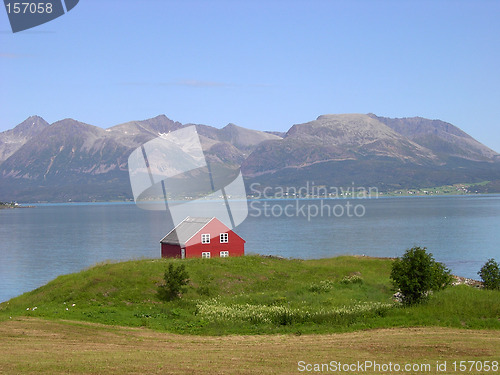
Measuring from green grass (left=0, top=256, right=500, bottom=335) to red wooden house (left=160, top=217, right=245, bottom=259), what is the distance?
24.0ft

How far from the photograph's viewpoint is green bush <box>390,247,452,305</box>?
35.2m

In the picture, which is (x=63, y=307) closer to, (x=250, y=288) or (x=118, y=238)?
(x=250, y=288)

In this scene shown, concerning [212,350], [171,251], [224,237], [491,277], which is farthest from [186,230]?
[212,350]

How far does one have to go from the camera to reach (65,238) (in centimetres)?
15288

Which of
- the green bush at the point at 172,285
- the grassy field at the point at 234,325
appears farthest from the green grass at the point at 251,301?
the green bush at the point at 172,285

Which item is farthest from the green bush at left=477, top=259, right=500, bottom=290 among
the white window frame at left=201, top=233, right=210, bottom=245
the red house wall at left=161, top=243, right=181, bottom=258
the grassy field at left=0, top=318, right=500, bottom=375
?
the red house wall at left=161, top=243, right=181, bottom=258

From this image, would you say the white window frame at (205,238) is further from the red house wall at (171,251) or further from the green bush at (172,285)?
the green bush at (172,285)

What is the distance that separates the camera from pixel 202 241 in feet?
205

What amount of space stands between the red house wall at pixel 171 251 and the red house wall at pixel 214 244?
1.57 meters

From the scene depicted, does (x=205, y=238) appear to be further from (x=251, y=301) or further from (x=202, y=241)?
(x=251, y=301)

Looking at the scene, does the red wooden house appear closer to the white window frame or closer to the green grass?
the white window frame

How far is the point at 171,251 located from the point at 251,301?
1049 inches

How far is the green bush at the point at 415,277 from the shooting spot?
116ft

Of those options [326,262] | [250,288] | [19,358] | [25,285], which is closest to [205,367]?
[19,358]
